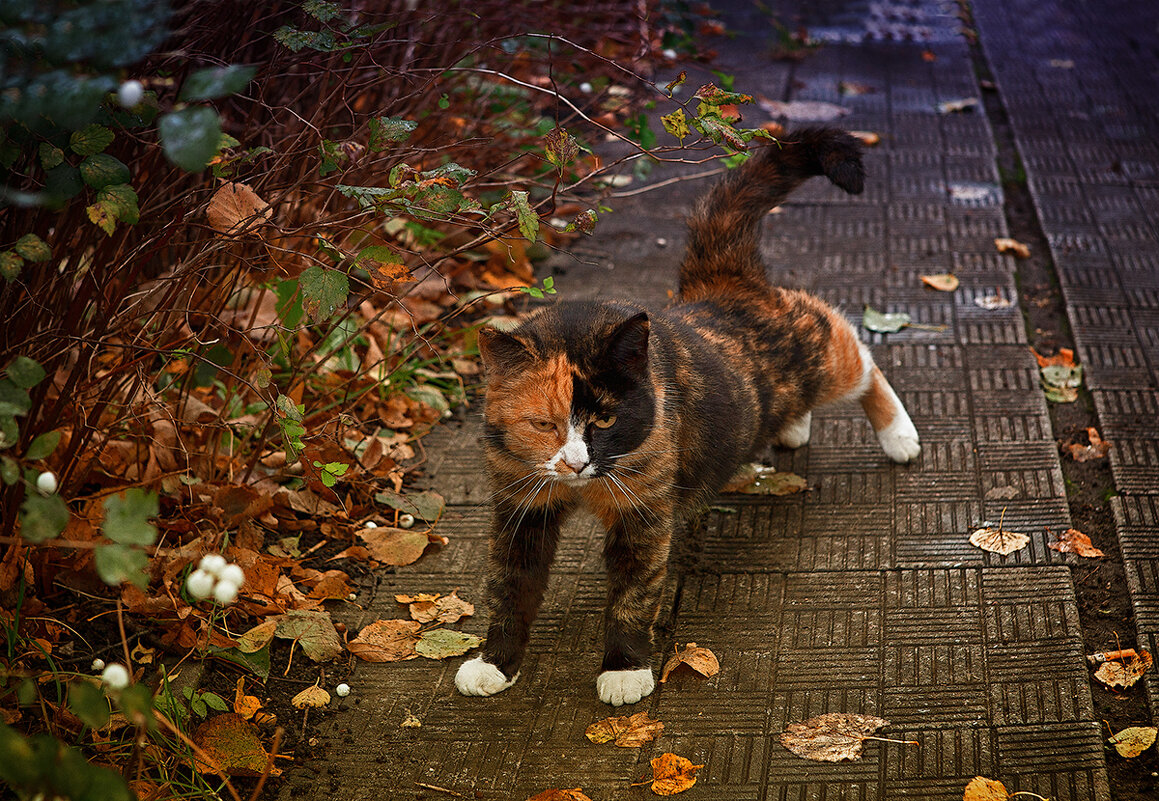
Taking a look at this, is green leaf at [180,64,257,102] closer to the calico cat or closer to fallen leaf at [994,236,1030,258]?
the calico cat

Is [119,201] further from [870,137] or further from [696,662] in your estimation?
[870,137]

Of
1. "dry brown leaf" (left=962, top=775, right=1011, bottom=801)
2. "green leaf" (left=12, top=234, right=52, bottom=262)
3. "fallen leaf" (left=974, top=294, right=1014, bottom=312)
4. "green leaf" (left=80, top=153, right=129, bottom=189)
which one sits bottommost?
"fallen leaf" (left=974, top=294, right=1014, bottom=312)

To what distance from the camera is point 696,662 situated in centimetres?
302

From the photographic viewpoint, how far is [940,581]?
3279mm

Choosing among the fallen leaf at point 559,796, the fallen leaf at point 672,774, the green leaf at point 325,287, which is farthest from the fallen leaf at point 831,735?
the green leaf at point 325,287

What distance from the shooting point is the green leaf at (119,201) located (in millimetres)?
2209

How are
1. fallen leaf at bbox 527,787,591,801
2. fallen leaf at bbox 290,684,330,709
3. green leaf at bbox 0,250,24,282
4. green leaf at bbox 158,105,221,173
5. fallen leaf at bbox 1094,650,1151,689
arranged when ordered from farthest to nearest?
fallen leaf at bbox 290,684,330,709
fallen leaf at bbox 1094,650,1151,689
fallen leaf at bbox 527,787,591,801
green leaf at bbox 0,250,24,282
green leaf at bbox 158,105,221,173

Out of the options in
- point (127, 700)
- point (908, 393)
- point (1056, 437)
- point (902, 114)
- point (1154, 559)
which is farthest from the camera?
point (902, 114)

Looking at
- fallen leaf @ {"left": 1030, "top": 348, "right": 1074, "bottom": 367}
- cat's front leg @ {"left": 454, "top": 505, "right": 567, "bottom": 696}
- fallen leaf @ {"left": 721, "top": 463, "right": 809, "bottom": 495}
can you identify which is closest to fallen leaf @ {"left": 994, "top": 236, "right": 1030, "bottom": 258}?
fallen leaf @ {"left": 1030, "top": 348, "right": 1074, "bottom": 367}

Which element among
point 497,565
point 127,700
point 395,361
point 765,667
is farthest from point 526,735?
point 395,361

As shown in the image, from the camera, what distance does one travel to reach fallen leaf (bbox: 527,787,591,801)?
8.50 ft

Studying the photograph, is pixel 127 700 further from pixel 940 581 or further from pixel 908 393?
pixel 908 393

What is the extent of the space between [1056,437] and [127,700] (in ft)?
11.6

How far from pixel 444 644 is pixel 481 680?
267 mm
